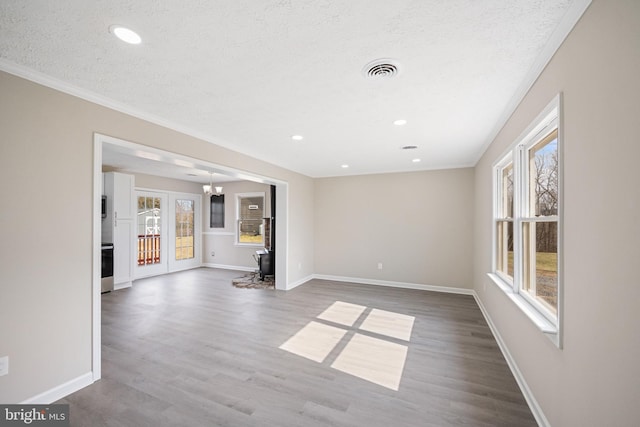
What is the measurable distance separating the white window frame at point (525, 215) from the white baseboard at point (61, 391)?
357 cm

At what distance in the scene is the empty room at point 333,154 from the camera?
126 cm

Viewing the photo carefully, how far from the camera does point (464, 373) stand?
8.07ft

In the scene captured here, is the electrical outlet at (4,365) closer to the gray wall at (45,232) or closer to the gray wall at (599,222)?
the gray wall at (45,232)

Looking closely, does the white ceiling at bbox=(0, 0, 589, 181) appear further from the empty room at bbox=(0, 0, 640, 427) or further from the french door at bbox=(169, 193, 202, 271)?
the french door at bbox=(169, 193, 202, 271)

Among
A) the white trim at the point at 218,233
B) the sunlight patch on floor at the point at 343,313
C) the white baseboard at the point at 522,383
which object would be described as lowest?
the sunlight patch on floor at the point at 343,313

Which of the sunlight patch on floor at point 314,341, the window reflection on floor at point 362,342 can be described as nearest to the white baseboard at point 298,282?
the window reflection on floor at point 362,342

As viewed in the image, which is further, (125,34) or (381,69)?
(381,69)

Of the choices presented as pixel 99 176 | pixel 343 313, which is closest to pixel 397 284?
pixel 343 313

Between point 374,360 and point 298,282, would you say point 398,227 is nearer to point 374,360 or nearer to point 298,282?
point 298,282

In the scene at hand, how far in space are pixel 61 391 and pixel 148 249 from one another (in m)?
5.12

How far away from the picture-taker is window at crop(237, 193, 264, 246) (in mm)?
7418

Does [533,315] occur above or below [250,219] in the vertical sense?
below

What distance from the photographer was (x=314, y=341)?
3141 mm

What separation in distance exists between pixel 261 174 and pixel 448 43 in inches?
138
